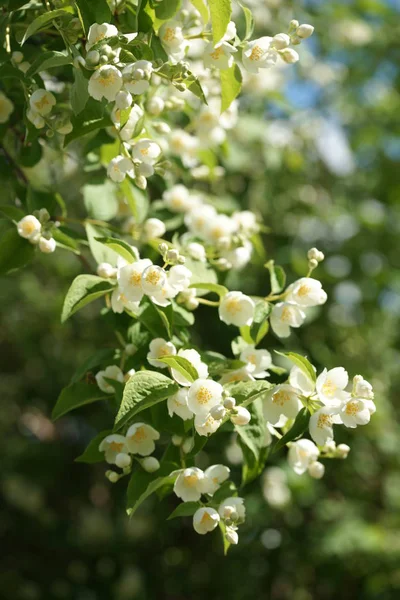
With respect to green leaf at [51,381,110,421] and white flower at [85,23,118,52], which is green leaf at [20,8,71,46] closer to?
white flower at [85,23,118,52]

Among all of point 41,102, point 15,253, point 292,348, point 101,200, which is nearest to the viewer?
point 41,102

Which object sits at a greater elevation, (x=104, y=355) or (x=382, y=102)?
(x=104, y=355)

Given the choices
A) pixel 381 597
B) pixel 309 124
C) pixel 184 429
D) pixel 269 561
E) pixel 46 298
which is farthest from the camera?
pixel 46 298

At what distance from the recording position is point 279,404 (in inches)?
47.9

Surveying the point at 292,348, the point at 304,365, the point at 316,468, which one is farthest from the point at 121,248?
the point at 292,348

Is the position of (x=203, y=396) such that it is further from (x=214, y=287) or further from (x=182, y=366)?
(x=214, y=287)

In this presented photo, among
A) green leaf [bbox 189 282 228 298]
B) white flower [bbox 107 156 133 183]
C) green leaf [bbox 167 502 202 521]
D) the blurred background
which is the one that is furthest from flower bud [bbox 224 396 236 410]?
the blurred background

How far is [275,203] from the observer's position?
3236mm

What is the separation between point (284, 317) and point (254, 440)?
0.24 meters

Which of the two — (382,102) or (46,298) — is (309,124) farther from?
(46,298)

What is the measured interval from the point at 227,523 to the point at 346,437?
1923mm

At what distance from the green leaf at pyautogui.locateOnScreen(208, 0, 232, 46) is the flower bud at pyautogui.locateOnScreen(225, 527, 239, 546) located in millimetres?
882

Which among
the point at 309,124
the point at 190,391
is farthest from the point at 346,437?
the point at 190,391

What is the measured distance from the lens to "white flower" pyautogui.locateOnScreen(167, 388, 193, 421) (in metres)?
1.17
